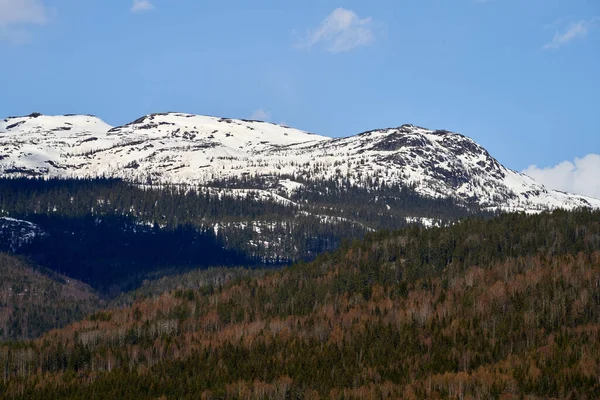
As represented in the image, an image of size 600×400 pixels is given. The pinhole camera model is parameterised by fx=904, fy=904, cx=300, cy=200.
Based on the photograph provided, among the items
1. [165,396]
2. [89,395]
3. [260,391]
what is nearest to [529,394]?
[260,391]

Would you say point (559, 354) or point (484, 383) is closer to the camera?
point (484, 383)

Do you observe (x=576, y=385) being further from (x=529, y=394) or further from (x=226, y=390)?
(x=226, y=390)

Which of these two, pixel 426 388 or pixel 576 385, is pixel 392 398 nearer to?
pixel 426 388

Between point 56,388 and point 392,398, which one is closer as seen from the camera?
point 392,398

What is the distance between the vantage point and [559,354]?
19875 cm

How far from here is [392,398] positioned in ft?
598

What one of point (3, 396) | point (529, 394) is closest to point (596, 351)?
point (529, 394)

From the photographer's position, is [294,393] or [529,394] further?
[294,393]

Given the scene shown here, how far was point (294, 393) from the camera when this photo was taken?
19375 centimetres

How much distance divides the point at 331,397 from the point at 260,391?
604 inches

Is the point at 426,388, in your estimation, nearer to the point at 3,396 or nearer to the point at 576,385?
the point at 576,385

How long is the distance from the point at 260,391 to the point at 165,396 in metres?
20.0

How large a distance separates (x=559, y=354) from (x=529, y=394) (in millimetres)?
23937

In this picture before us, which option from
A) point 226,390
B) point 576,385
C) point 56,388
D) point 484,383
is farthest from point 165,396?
point 576,385
